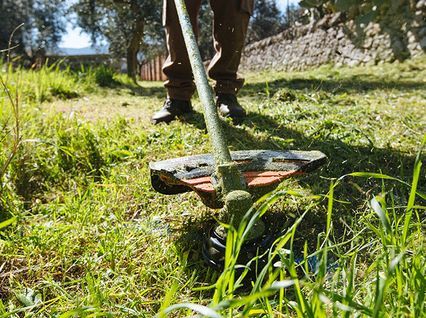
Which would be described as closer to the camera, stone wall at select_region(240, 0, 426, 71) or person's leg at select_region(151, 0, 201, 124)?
person's leg at select_region(151, 0, 201, 124)

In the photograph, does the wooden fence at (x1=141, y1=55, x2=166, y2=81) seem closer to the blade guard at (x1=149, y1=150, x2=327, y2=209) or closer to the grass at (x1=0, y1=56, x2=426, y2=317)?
the grass at (x1=0, y1=56, x2=426, y2=317)

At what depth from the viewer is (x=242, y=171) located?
1419mm

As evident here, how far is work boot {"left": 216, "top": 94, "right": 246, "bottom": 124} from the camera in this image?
8.47ft

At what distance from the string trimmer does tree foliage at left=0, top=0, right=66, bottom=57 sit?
16.5 metres

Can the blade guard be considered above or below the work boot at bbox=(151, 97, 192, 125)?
below

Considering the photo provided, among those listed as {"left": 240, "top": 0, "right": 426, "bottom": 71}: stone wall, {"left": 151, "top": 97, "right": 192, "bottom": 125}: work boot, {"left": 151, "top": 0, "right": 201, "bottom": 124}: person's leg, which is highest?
{"left": 240, "top": 0, "right": 426, "bottom": 71}: stone wall

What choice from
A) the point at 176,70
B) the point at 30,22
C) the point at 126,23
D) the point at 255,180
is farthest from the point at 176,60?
the point at 30,22

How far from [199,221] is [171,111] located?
1.29m

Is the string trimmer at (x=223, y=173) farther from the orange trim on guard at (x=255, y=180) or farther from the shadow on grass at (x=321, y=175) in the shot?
the shadow on grass at (x=321, y=175)

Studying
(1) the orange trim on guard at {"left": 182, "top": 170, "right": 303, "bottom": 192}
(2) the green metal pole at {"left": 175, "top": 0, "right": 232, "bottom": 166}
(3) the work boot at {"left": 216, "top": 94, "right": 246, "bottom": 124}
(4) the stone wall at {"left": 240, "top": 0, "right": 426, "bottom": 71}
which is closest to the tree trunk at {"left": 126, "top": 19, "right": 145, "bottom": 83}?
(4) the stone wall at {"left": 240, "top": 0, "right": 426, "bottom": 71}

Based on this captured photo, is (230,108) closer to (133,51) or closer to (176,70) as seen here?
(176,70)

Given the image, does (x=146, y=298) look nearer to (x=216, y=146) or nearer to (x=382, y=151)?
(x=216, y=146)

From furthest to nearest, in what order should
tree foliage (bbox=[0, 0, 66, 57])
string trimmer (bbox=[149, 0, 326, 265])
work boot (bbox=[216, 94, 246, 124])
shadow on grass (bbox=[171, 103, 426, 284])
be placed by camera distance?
tree foliage (bbox=[0, 0, 66, 57]), work boot (bbox=[216, 94, 246, 124]), shadow on grass (bbox=[171, 103, 426, 284]), string trimmer (bbox=[149, 0, 326, 265])

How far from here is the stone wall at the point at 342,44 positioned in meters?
5.94
